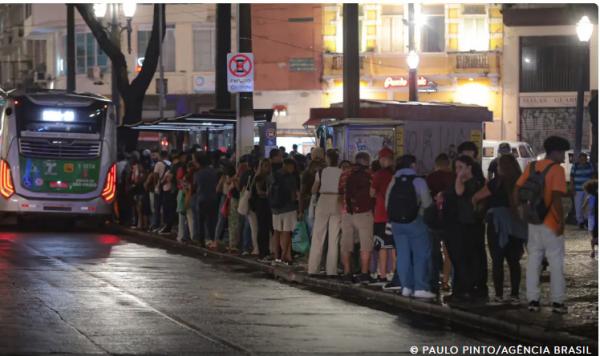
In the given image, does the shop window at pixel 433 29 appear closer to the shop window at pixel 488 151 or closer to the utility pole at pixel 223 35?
the shop window at pixel 488 151

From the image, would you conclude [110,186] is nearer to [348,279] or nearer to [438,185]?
[348,279]

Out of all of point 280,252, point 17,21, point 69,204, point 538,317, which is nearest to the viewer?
point 538,317

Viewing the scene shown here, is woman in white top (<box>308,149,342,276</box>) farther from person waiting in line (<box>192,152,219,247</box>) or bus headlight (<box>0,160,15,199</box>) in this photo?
bus headlight (<box>0,160,15,199</box>)

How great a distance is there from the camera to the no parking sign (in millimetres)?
26391

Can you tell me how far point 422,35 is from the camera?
5434 centimetres

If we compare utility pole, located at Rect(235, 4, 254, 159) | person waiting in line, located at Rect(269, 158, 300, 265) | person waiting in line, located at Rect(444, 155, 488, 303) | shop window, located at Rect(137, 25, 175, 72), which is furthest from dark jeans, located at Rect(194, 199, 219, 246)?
shop window, located at Rect(137, 25, 175, 72)

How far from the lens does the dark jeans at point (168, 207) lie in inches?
1136

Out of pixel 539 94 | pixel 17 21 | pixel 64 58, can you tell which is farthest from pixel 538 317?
pixel 17 21

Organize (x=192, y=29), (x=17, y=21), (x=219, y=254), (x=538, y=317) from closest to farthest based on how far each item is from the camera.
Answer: (x=538, y=317)
(x=219, y=254)
(x=192, y=29)
(x=17, y=21)

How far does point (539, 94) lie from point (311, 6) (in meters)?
10.3

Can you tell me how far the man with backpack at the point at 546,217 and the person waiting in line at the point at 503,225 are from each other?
2.77 feet

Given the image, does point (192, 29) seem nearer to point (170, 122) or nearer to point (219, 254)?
point (170, 122)

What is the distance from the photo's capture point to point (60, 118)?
32281 mm

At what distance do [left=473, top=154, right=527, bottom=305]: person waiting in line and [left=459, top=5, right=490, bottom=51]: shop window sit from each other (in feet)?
127
